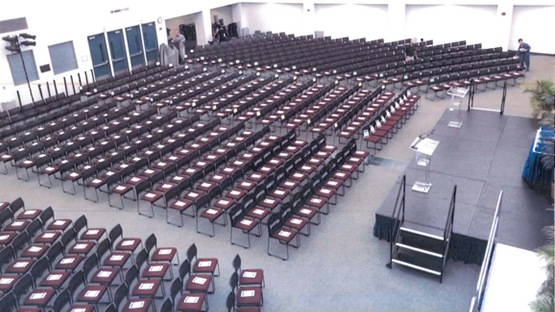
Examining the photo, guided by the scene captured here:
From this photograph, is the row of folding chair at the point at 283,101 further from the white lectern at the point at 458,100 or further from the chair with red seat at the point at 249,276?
the chair with red seat at the point at 249,276

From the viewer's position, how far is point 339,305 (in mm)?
7938

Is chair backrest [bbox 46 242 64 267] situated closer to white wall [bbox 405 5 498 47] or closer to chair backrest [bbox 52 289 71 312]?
chair backrest [bbox 52 289 71 312]

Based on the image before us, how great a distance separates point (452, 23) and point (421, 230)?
784 inches

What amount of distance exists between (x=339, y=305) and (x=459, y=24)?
21.8 m

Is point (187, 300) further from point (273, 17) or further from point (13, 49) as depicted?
point (273, 17)

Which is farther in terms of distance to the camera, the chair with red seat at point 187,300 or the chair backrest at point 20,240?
the chair backrest at point 20,240

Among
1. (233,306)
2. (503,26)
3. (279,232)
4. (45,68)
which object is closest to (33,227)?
(233,306)

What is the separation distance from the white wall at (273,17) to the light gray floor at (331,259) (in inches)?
767

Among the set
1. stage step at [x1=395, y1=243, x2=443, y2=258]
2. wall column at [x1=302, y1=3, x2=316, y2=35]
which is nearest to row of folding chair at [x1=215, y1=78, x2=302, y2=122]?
stage step at [x1=395, y1=243, x2=443, y2=258]

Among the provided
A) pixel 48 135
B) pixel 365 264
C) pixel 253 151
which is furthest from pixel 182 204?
pixel 48 135

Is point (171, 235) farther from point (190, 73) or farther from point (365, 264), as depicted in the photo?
point (190, 73)

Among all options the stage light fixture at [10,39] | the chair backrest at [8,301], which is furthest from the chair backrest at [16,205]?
the stage light fixture at [10,39]

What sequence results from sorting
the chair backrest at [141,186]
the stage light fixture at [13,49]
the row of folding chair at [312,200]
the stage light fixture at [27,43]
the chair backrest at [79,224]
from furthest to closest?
the stage light fixture at [27,43] < the stage light fixture at [13,49] < the chair backrest at [141,186] < the chair backrest at [79,224] < the row of folding chair at [312,200]

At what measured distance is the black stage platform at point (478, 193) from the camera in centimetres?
879
